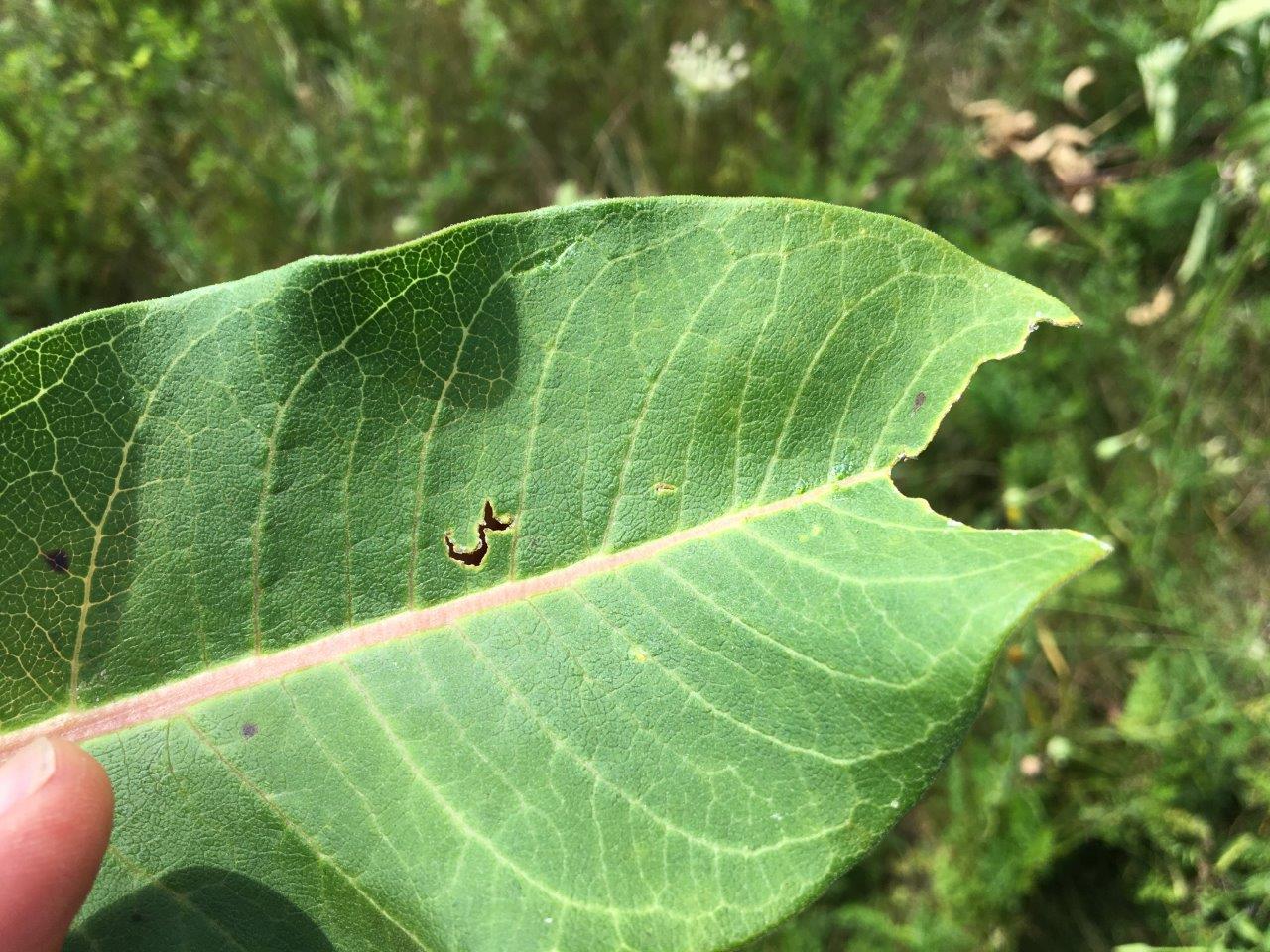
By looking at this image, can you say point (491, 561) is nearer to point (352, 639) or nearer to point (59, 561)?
point (352, 639)

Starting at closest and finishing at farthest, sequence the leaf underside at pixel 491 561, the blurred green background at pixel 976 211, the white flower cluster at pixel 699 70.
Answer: the leaf underside at pixel 491 561, the blurred green background at pixel 976 211, the white flower cluster at pixel 699 70

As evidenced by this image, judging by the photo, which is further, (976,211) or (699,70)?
(976,211)

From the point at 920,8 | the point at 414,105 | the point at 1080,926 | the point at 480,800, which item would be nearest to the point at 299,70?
the point at 414,105

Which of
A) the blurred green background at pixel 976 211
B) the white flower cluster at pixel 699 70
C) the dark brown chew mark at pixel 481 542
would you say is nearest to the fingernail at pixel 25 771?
the dark brown chew mark at pixel 481 542

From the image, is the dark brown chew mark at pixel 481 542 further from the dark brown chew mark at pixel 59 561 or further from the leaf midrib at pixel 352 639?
the dark brown chew mark at pixel 59 561

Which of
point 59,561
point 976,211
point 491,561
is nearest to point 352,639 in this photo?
point 491,561

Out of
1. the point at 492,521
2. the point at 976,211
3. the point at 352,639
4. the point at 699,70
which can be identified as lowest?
the point at 976,211

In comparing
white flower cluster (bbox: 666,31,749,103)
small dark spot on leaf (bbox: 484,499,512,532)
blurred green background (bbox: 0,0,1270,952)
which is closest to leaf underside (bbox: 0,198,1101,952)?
small dark spot on leaf (bbox: 484,499,512,532)

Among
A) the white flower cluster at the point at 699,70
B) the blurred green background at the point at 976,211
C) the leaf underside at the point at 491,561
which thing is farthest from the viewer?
the white flower cluster at the point at 699,70

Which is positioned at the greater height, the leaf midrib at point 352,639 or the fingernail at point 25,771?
the leaf midrib at point 352,639
